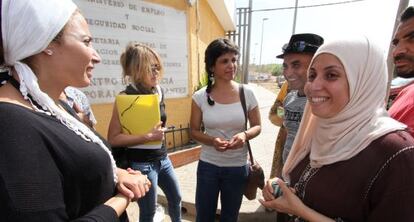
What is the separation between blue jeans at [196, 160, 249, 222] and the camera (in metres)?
2.58

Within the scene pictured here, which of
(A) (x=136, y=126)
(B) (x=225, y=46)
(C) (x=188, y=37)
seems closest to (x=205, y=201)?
(A) (x=136, y=126)

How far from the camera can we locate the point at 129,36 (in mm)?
4914

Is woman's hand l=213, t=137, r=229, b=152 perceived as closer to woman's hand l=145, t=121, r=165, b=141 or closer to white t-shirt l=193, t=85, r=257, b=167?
white t-shirt l=193, t=85, r=257, b=167

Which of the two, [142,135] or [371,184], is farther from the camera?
[142,135]

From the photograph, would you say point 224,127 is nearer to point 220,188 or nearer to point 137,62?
point 220,188

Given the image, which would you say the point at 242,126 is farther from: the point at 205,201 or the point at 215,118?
the point at 205,201

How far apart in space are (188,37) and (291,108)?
4.02 meters

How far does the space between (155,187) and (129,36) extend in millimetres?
3147

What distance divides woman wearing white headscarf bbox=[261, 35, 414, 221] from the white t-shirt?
1.01m

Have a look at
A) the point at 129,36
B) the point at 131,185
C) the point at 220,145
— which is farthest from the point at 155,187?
the point at 129,36

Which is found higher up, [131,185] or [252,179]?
[131,185]

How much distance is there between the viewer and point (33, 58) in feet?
3.67

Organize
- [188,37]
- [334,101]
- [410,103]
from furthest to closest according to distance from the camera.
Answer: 1. [188,37]
2. [410,103]
3. [334,101]

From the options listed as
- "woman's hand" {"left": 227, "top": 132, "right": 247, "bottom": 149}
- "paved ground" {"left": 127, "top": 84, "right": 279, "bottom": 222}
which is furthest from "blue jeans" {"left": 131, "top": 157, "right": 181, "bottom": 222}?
"paved ground" {"left": 127, "top": 84, "right": 279, "bottom": 222}
